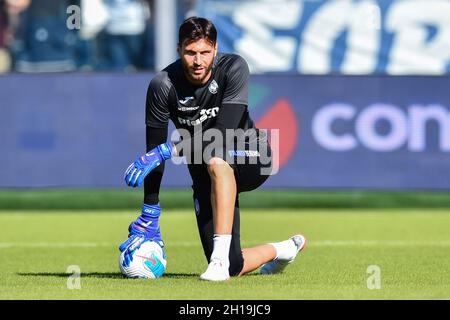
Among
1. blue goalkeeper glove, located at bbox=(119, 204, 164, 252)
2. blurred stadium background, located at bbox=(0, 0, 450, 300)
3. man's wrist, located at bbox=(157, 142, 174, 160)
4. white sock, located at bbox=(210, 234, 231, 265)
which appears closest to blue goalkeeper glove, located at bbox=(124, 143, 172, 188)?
man's wrist, located at bbox=(157, 142, 174, 160)

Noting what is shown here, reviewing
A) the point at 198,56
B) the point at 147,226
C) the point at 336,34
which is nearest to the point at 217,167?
the point at 198,56

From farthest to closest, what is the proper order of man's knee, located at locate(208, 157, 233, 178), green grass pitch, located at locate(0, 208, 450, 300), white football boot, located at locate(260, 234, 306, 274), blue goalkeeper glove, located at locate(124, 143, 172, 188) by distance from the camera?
white football boot, located at locate(260, 234, 306, 274) → blue goalkeeper glove, located at locate(124, 143, 172, 188) → man's knee, located at locate(208, 157, 233, 178) → green grass pitch, located at locate(0, 208, 450, 300)

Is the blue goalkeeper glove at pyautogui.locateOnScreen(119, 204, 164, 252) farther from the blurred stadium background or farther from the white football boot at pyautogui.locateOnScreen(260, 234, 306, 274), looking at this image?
the blurred stadium background

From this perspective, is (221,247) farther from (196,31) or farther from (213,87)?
(196,31)

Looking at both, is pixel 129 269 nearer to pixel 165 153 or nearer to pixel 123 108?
pixel 165 153

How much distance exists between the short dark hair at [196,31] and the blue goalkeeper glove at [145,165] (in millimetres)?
728

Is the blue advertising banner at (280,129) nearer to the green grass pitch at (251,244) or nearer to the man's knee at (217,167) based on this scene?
the green grass pitch at (251,244)

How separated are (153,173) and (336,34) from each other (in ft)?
26.1

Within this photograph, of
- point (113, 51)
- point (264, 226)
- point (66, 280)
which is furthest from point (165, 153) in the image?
point (113, 51)

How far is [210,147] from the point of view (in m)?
8.00

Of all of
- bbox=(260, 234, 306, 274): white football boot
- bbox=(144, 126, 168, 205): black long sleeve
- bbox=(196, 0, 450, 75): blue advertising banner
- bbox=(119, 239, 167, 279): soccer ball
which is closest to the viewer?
bbox=(119, 239, 167, 279): soccer ball

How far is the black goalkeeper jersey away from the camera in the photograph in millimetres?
8305

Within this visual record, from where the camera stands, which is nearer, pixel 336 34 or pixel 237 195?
pixel 237 195
